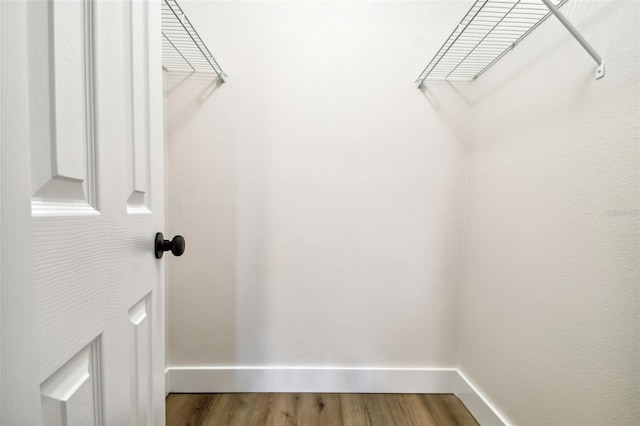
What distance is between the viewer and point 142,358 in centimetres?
62

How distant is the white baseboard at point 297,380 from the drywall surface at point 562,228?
35 centimetres

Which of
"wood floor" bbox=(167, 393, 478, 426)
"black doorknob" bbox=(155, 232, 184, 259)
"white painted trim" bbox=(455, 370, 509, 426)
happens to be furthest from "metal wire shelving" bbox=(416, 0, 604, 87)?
"wood floor" bbox=(167, 393, 478, 426)

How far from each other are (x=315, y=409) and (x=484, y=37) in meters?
1.78

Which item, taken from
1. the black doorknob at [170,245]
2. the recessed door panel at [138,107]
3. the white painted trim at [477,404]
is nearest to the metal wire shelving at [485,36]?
the recessed door panel at [138,107]

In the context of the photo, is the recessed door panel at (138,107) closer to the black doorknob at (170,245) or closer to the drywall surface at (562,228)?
the black doorknob at (170,245)

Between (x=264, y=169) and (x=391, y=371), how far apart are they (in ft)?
4.14

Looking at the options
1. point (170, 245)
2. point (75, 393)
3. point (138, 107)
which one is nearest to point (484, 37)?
point (138, 107)

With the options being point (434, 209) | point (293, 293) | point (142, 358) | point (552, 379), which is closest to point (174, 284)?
point (293, 293)

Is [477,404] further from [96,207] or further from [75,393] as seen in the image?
[96,207]

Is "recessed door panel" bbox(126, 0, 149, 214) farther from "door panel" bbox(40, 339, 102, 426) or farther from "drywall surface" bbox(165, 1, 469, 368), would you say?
"drywall surface" bbox(165, 1, 469, 368)

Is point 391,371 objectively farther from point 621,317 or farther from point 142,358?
point 142,358

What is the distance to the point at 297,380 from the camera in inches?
51.2

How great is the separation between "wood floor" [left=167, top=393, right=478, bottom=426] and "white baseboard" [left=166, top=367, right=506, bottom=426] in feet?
0.09

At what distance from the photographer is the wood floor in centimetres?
114
